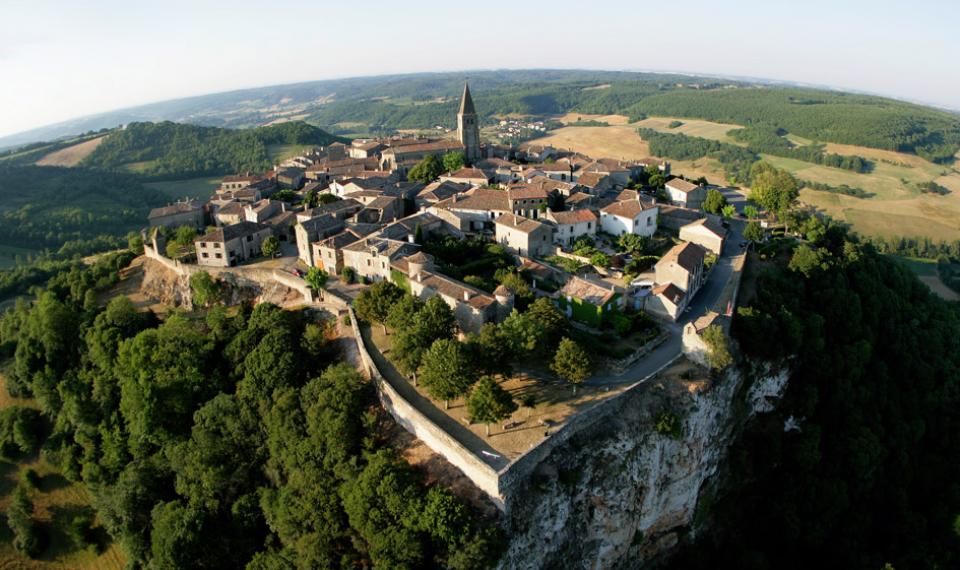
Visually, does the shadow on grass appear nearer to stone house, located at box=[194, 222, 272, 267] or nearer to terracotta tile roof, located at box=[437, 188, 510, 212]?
stone house, located at box=[194, 222, 272, 267]

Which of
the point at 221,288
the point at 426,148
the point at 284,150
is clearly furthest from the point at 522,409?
the point at 284,150

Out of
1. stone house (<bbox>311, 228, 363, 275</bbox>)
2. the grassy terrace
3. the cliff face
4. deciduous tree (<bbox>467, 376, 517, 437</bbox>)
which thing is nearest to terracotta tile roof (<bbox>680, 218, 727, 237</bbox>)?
the cliff face

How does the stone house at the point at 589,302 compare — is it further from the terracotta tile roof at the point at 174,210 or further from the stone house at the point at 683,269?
the terracotta tile roof at the point at 174,210

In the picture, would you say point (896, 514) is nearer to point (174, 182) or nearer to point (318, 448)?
point (318, 448)

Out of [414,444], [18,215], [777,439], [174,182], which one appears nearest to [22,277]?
[18,215]

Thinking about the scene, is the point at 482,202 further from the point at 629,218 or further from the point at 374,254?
the point at 374,254

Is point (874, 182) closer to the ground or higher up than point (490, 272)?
closer to the ground
